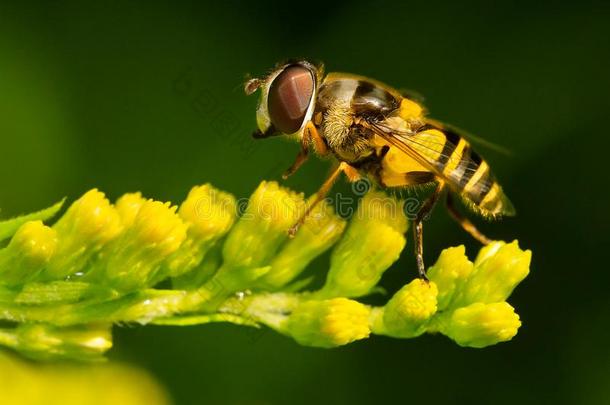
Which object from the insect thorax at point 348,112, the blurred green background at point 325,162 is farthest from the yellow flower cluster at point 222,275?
the blurred green background at point 325,162

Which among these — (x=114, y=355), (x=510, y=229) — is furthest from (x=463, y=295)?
(x=510, y=229)

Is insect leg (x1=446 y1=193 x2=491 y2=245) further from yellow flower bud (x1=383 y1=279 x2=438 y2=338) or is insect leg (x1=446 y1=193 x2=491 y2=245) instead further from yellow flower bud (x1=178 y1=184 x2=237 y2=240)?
yellow flower bud (x1=178 y1=184 x2=237 y2=240)

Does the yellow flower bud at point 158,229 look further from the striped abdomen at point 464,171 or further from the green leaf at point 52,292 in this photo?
the striped abdomen at point 464,171

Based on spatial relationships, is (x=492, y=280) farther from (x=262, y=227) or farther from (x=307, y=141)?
(x=307, y=141)

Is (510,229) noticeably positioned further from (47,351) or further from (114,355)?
(47,351)

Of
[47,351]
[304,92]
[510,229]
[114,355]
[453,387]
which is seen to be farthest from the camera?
[510,229]

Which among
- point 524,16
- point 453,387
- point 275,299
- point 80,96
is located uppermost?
point 80,96

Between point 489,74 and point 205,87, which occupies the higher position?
point 205,87
